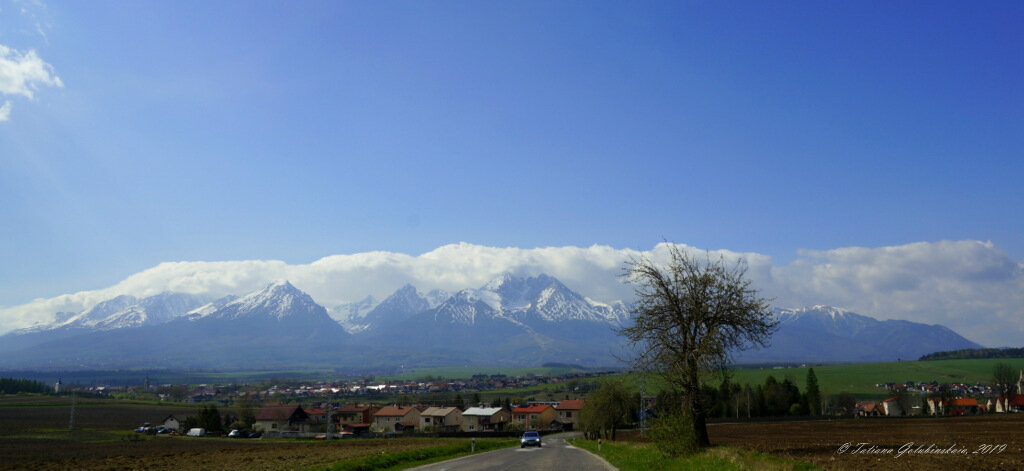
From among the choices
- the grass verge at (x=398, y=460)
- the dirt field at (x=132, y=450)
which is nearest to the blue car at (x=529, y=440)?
the grass verge at (x=398, y=460)

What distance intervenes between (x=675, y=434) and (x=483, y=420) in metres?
120

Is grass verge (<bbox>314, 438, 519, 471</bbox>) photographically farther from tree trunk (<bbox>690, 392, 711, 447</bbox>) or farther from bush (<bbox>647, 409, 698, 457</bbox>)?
tree trunk (<bbox>690, 392, 711, 447</bbox>)

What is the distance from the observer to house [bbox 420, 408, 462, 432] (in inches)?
5423

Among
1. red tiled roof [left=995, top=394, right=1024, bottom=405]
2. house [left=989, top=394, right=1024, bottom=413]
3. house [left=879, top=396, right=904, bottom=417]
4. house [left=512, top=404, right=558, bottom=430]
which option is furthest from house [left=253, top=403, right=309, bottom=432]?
red tiled roof [left=995, top=394, right=1024, bottom=405]

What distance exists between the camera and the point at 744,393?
136 metres

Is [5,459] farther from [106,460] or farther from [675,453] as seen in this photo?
[675,453]

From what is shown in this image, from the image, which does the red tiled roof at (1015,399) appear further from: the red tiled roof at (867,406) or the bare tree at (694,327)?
the bare tree at (694,327)

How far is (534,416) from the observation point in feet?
480

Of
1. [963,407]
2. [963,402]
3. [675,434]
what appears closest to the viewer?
[675,434]

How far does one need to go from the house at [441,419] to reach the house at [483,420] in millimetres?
1561

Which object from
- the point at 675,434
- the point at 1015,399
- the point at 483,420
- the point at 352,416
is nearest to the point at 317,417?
the point at 352,416

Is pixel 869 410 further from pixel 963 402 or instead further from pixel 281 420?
pixel 281 420

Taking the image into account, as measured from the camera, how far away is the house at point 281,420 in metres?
131

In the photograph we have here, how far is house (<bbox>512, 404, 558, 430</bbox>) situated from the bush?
114m
